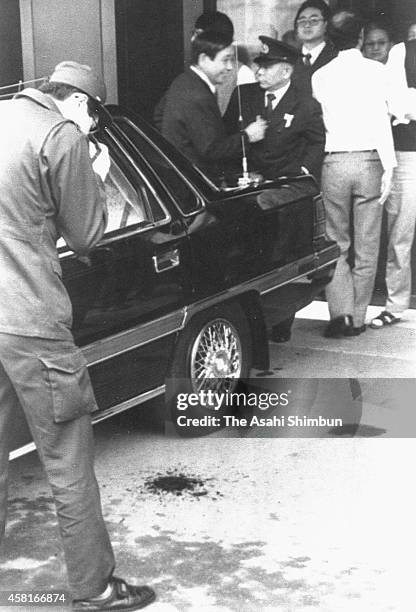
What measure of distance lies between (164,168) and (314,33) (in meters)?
2.99

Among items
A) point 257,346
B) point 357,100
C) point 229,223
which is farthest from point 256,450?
point 357,100

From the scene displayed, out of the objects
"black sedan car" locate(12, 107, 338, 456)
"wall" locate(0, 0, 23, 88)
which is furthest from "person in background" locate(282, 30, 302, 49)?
"black sedan car" locate(12, 107, 338, 456)

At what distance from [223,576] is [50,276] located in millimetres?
1211

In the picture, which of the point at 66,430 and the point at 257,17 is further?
the point at 257,17

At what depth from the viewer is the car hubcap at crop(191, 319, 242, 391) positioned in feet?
16.8

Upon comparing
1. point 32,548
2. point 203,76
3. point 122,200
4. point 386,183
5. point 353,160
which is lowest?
point 32,548

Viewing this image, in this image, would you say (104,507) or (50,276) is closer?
(50,276)

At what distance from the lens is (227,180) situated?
19.6 ft

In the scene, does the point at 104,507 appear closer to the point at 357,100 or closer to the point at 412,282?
the point at 357,100

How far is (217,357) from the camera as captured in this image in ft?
17.2

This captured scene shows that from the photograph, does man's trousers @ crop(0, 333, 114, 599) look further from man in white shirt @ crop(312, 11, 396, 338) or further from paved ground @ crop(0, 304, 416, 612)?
man in white shirt @ crop(312, 11, 396, 338)

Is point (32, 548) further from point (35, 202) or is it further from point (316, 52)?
point (316, 52)

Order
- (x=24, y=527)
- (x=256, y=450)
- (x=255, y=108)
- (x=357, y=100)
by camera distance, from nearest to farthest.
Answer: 1. (x=24, y=527)
2. (x=256, y=450)
3. (x=357, y=100)
4. (x=255, y=108)

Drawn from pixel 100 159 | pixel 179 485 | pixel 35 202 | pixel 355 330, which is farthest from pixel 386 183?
pixel 35 202
